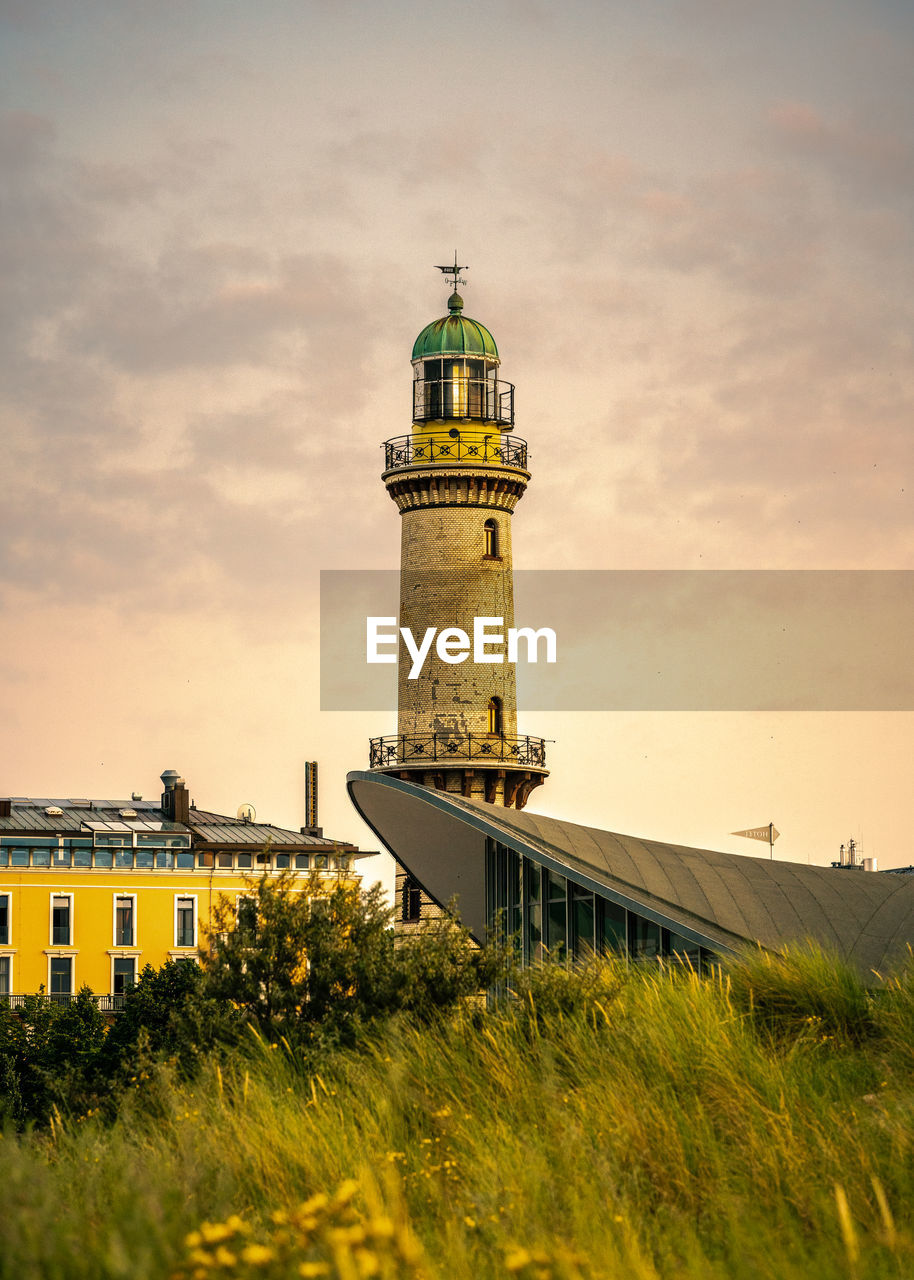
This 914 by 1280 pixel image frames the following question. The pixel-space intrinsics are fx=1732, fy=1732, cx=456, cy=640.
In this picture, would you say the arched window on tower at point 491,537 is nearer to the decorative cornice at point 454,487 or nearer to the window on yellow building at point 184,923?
the decorative cornice at point 454,487

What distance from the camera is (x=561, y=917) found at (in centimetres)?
3588

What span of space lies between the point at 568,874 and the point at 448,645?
100.0 feet

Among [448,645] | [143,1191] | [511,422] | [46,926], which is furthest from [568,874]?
[46,926]

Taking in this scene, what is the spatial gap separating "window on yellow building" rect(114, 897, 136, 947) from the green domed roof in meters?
33.2

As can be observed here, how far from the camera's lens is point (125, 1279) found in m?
8.55

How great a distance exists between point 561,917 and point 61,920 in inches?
2050

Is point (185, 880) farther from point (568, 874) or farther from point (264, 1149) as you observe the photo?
point (264, 1149)

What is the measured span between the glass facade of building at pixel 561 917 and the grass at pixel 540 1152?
1252 cm

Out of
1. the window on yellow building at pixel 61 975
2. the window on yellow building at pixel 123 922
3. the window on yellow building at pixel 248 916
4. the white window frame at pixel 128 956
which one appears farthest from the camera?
the window on yellow building at pixel 123 922

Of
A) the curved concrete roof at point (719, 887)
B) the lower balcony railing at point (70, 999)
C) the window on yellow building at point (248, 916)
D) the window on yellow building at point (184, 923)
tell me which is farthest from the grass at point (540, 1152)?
the window on yellow building at point (184, 923)

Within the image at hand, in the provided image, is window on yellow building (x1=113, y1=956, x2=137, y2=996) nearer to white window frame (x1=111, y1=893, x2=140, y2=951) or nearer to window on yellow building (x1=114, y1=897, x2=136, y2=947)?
white window frame (x1=111, y1=893, x2=140, y2=951)

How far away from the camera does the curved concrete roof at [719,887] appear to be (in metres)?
33.0

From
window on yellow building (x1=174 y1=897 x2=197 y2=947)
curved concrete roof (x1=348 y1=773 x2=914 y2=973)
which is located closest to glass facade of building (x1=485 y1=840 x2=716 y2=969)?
curved concrete roof (x1=348 y1=773 x2=914 y2=973)

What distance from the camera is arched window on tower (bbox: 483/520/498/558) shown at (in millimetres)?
64938
